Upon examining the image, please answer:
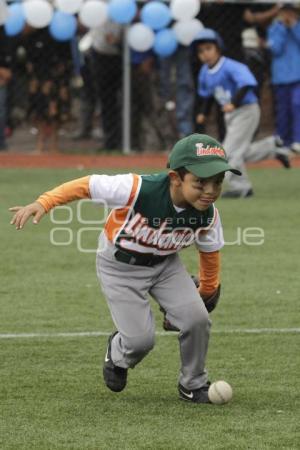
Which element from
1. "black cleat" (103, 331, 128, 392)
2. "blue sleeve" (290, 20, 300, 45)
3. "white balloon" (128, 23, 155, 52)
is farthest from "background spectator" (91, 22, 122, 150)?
"black cleat" (103, 331, 128, 392)

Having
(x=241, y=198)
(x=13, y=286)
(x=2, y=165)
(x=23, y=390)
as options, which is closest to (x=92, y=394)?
(x=23, y=390)

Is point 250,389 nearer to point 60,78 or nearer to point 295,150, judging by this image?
point 295,150

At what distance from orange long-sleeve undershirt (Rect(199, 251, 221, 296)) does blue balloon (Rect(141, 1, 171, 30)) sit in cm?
1018

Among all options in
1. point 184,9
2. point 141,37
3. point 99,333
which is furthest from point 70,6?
point 99,333

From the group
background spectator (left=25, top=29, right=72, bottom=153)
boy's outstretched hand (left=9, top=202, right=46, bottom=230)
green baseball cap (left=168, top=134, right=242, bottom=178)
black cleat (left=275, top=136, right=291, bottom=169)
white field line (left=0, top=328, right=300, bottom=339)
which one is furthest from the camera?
background spectator (left=25, top=29, right=72, bottom=153)

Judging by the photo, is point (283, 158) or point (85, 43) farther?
point (85, 43)

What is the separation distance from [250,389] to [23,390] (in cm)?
94

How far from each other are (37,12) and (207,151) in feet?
33.9

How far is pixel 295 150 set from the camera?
14.9m

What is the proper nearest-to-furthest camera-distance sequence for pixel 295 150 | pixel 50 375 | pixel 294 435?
pixel 294 435 < pixel 50 375 < pixel 295 150

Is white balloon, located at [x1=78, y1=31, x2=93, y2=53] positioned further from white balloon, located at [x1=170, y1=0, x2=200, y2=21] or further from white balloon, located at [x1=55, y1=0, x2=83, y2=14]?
white balloon, located at [x1=170, y1=0, x2=200, y2=21]

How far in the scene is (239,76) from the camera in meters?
12.0

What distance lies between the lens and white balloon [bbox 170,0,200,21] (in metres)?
14.8

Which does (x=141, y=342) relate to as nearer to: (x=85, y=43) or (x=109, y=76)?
(x=109, y=76)
